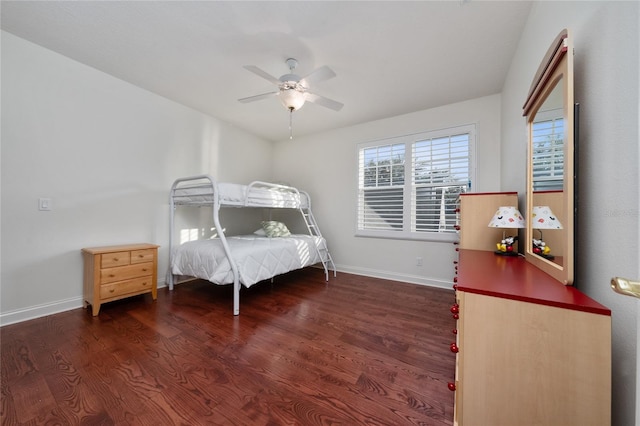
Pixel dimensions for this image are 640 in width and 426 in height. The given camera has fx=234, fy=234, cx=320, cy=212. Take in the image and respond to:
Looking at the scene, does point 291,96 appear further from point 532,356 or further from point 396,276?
point 396,276

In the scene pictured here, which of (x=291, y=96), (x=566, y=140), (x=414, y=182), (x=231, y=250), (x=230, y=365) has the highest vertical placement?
(x=291, y=96)

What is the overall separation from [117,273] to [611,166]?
133 inches

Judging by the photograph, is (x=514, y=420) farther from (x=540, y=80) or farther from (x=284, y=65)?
(x=284, y=65)

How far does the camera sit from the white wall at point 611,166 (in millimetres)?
659

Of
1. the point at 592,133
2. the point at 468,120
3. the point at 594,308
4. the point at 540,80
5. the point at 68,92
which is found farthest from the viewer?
the point at 468,120

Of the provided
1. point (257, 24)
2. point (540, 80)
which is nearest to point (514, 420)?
point (540, 80)

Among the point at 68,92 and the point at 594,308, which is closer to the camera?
the point at 594,308

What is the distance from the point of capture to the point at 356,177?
3.76 metres

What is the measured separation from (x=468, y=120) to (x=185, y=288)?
13.7 feet

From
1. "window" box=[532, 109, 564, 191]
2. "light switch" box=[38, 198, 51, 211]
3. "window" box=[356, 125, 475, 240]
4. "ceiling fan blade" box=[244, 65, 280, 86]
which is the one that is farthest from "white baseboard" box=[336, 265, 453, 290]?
"light switch" box=[38, 198, 51, 211]

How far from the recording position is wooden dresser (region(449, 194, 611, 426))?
0.63 metres

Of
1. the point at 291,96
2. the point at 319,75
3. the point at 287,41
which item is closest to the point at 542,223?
the point at 319,75

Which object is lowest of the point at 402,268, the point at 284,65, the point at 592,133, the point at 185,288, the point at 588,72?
the point at 185,288

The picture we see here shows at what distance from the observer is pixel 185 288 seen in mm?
2982
